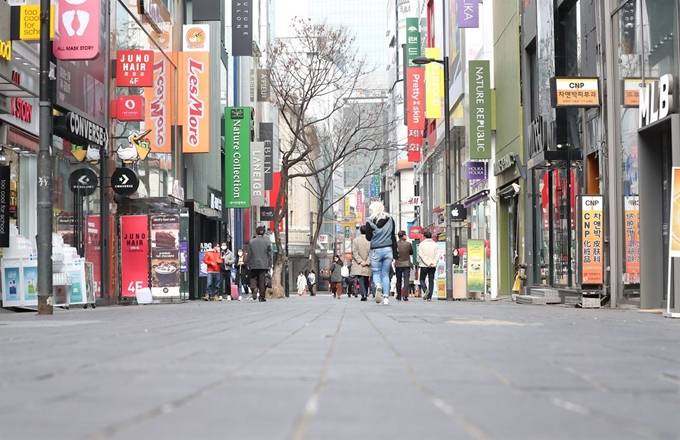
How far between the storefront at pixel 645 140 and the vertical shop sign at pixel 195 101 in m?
17.7

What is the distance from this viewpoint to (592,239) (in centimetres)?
1906

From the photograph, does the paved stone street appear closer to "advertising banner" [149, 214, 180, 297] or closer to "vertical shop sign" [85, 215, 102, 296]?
"vertical shop sign" [85, 215, 102, 296]

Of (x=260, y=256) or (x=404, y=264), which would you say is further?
(x=260, y=256)

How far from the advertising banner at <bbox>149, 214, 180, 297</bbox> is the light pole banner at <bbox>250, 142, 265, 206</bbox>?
940 inches

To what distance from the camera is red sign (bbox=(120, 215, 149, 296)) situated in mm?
26219

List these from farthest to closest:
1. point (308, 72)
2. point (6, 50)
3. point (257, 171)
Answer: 1. point (257, 171)
2. point (308, 72)
3. point (6, 50)

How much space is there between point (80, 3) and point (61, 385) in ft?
54.3

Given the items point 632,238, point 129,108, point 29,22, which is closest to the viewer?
point 29,22

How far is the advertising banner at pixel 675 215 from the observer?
42.8 ft

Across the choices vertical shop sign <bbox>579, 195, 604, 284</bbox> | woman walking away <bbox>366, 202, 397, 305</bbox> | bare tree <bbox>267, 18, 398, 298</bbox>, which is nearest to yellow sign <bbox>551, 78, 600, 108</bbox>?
vertical shop sign <bbox>579, 195, 604, 284</bbox>

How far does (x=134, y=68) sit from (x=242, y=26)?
22.8 meters

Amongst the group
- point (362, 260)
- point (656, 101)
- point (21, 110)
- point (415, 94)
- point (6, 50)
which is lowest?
point (362, 260)

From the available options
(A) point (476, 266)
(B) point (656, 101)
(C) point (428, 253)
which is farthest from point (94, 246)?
(B) point (656, 101)

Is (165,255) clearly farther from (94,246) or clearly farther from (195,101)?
(195,101)
